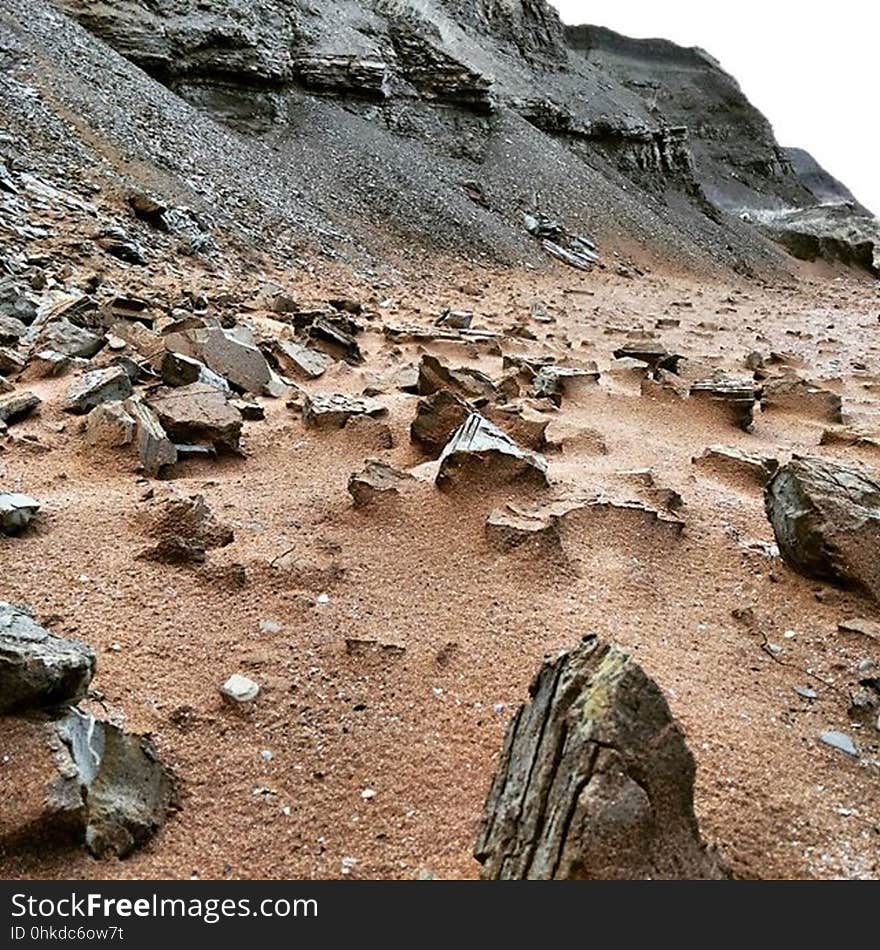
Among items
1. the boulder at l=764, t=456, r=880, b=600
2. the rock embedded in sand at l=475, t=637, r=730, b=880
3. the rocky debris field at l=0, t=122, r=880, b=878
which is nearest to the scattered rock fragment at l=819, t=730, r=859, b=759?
the rocky debris field at l=0, t=122, r=880, b=878

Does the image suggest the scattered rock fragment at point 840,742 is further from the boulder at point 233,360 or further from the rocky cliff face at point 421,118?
the rocky cliff face at point 421,118

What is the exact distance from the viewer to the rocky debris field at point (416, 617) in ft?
8.37

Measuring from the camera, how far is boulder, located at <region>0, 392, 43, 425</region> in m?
5.98

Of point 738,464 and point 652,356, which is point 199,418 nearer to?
point 738,464

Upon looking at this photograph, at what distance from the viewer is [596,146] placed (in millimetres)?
35375

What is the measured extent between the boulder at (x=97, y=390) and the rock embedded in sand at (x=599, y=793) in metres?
4.61

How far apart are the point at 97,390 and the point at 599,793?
16.8 ft

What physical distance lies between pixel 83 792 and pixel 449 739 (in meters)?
1.25

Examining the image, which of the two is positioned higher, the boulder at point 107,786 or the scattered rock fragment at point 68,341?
the boulder at point 107,786

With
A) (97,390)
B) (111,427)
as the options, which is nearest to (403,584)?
(111,427)

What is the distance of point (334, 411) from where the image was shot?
6.35 m

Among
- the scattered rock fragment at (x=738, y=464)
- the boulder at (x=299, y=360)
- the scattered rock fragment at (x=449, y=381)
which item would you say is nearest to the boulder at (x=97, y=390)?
the boulder at (x=299, y=360)
